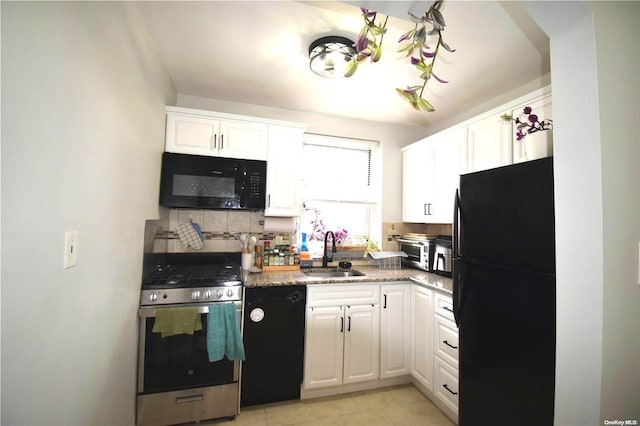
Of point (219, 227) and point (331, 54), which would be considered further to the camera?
point (219, 227)

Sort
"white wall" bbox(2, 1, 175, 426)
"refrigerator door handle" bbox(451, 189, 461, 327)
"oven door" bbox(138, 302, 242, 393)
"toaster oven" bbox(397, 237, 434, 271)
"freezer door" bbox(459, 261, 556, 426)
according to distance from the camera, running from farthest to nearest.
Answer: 1. "toaster oven" bbox(397, 237, 434, 271)
2. "oven door" bbox(138, 302, 242, 393)
3. "refrigerator door handle" bbox(451, 189, 461, 327)
4. "freezer door" bbox(459, 261, 556, 426)
5. "white wall" bbox(2, 1, 175, 426)

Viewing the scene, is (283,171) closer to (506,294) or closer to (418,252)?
(418,252)

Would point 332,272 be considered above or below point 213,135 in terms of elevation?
below

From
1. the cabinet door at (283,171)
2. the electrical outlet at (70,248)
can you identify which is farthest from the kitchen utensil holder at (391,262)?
the electrical outlet at (70,248)

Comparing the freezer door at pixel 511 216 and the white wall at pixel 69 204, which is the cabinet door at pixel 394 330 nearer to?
the freezer door at pixel 511 216

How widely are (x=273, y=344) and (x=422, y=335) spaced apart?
1.24 m

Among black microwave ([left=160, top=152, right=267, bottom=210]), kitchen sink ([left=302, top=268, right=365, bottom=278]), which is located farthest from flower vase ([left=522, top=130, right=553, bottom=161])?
black microwave ([left=160, top=152, right=267, bottom=210])

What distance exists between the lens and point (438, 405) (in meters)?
2.07

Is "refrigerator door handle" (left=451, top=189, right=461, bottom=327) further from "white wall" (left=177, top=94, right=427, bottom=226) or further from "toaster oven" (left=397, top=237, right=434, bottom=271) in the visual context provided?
"white wall" (left=177, top=94, right=427, bottom=226)

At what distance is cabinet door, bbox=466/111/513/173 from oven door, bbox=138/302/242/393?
219 centimetres

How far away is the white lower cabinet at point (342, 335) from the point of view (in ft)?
6.96

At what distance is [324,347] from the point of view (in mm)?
2146

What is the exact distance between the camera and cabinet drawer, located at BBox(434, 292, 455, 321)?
1.92 meters

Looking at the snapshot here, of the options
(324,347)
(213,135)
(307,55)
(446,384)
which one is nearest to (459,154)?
(307,55)
